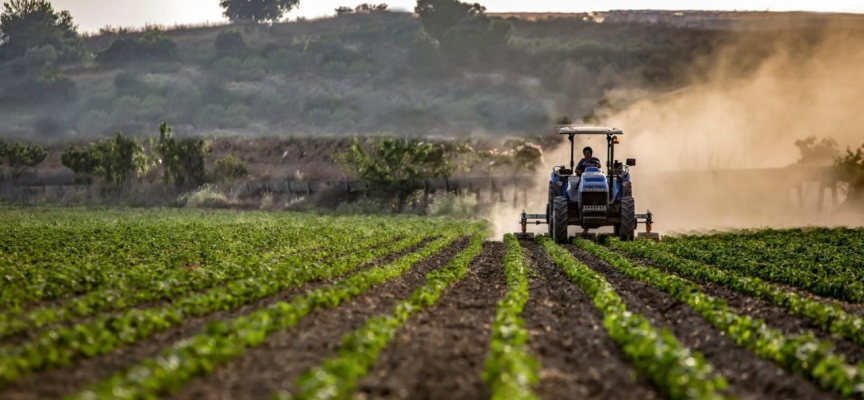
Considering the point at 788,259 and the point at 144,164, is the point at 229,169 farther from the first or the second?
the point at 788,259

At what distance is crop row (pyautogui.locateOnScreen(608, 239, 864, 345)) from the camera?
647 inches

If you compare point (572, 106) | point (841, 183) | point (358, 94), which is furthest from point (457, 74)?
point (841, 183)

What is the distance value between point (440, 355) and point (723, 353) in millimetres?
3793

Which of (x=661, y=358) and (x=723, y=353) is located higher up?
(x=661, y=358)

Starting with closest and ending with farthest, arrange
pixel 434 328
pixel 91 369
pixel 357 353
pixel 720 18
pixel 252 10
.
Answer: pixel 91 369, pixel 357 353, pixel 434 328, pixel 720 18, pixel 252 10

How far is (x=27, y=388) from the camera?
1132cm

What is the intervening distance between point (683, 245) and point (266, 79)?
112 m

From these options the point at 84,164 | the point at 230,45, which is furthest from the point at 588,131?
the point at 230,45

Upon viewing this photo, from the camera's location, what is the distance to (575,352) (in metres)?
14.7

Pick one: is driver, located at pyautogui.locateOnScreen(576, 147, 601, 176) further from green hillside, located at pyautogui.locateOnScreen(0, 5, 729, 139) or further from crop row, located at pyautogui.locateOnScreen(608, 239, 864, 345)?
green hillside, located at pyautogui.locateOnScreen(0, 5, 729, 139)

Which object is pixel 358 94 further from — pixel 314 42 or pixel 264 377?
pixel 264 377

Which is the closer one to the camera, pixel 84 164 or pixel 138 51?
pixel 84 164

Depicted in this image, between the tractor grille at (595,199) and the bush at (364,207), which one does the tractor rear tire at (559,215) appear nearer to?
the tractor grille at (595,199)

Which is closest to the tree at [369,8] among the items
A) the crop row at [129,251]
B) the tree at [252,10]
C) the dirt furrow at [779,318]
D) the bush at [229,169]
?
the tree at [252,10]
